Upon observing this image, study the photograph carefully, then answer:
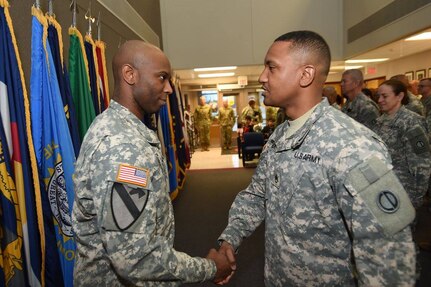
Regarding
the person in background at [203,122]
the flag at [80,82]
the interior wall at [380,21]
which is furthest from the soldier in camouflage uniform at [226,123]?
the flag at [80,82]

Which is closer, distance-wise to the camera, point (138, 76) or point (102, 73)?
point (138, 76)

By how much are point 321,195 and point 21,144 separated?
4.49 feet

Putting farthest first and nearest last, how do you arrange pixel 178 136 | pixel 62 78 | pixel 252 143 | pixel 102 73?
pixel 252 143
pixel 178 136
pixel 102 73
pixel 62 78

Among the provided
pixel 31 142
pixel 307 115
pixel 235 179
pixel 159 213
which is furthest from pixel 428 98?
pixel 31 142

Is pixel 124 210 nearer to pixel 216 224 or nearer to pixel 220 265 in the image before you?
pixel 220 265

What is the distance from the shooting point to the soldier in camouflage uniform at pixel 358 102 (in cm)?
354

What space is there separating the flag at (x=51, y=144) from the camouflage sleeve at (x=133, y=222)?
73cm

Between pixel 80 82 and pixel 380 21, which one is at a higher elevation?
pixel 380 21

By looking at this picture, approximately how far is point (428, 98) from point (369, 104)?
1614mm

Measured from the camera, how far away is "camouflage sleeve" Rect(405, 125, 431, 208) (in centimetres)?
242

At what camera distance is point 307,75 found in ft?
4.08

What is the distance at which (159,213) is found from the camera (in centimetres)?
117

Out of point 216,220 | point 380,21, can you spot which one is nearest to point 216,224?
point 216,220

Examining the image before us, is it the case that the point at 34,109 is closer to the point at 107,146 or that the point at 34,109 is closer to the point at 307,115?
the point at 107,146
